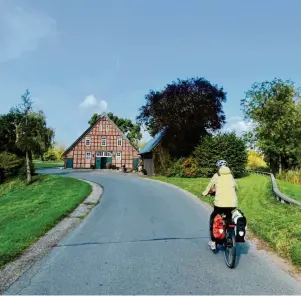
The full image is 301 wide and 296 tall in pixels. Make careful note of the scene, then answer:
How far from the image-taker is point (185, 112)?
3588 cm

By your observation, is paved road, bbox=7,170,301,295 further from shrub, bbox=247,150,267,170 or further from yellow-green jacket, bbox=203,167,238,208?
shrub, bbox=247,150,267,170

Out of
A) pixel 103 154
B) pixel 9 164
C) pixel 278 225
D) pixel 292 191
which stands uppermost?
pixel 103 154

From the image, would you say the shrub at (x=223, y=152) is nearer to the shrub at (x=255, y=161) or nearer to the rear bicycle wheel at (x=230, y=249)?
the shrub at (x=255, y=161)

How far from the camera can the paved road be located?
5.23 metres

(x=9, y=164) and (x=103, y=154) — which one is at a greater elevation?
(x=103, y=154)

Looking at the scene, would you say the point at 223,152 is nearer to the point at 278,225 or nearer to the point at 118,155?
the point at 278,225

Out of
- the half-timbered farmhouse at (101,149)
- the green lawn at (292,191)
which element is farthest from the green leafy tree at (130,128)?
the green lawn at (292,191)

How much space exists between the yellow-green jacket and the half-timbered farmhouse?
176 feet

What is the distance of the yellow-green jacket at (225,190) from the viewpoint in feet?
23.3

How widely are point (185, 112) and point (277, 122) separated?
1415cm

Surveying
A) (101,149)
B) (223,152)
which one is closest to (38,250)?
(223,152)

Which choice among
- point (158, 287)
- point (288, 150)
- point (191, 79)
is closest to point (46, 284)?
point (158, 287)

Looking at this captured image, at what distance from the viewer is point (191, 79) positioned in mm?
37250

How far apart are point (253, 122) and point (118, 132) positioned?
24.7m
